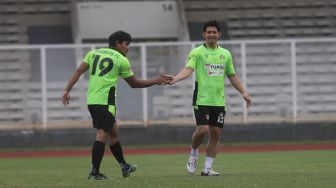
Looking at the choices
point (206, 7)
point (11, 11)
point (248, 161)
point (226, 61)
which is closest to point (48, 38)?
point (11, 11)

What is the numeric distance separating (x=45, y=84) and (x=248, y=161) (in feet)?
26.4

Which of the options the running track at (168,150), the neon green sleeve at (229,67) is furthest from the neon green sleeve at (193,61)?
the running track at (168,150)

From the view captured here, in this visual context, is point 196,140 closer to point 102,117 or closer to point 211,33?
point 211,33

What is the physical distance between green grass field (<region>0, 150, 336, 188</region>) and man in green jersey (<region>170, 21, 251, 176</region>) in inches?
22.0

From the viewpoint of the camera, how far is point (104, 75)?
1118 centimetres

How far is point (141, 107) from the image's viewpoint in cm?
2250

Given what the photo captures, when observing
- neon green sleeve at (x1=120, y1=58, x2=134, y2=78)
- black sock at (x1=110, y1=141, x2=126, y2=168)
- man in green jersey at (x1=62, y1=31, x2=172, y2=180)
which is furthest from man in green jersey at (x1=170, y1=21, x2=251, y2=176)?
black sock at (x1=110, y1=141, x2=126, y2=168)

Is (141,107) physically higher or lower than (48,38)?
lower

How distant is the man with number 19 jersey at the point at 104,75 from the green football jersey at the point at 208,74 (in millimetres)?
1162

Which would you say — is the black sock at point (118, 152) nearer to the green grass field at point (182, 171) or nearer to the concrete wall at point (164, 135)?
→ the green grass field at point (182, 171)

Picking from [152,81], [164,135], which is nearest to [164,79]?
[152,81]

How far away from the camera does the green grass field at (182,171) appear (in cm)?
1024

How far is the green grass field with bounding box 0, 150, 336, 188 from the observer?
10242 mm

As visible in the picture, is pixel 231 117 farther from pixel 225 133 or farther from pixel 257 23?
pixel 257 23
